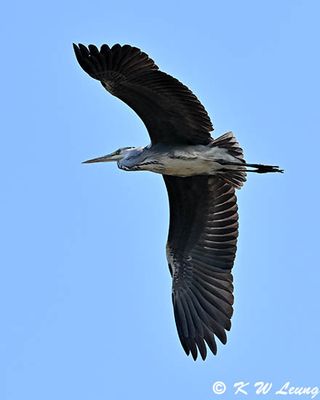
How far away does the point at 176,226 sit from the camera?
14.4 metres

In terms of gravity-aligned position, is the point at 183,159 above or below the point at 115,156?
below

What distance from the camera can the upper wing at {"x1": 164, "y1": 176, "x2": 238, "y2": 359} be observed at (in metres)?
13.7

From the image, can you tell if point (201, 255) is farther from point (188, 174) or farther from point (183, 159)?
point (183, 159)

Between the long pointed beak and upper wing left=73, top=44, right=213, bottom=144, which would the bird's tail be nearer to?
upper wing left=73, top=44, right=213, bottom=144

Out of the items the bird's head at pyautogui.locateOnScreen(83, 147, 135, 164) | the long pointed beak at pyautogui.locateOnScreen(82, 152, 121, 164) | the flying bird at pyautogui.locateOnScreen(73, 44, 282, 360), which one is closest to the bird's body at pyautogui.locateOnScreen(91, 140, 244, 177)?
the flying bird at pyautogui.locateOnScreen(73, 44, 282, 360)

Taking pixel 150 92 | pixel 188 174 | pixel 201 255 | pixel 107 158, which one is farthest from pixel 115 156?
pixel 150 92

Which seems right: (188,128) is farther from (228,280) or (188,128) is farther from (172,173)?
(228,280)

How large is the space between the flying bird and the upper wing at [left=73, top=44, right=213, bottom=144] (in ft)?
0.03

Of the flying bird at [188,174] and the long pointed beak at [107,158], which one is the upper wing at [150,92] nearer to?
the flying bird at [188,174]

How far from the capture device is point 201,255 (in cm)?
1431

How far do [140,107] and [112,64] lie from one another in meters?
0.71

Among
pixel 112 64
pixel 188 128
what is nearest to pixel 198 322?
pixel 188 128

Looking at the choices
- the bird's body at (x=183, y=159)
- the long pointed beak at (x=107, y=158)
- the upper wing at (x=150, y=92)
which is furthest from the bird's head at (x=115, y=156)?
the upper wing at (x=150, y=92)

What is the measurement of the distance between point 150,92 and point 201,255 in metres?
2.30
